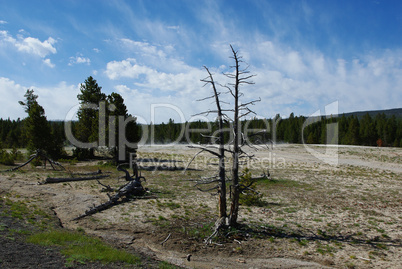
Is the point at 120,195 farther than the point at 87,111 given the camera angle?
No

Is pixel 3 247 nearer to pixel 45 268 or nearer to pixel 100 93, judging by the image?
pixel 45 268

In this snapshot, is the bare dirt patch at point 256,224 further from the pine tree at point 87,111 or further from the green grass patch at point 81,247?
the pine tree at point 87,111

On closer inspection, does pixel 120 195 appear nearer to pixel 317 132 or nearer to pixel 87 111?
pixel 87 111

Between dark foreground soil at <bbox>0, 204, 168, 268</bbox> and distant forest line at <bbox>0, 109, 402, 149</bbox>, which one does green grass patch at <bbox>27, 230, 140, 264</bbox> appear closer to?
dark foreground soil at <bbox>0, 204, 168, 268</bbox>

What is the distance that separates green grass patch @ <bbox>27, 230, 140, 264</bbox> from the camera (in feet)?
24.8

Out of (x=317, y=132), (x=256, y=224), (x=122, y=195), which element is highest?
(x=317, y=132)

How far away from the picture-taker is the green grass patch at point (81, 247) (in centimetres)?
757

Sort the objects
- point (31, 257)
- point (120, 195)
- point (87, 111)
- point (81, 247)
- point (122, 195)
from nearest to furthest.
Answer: point (31, 257) → point (81, 247) → point (120, 195) → point (122, 195) → point (87, 111)

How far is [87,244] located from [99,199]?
23.2ft

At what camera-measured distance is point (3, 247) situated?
751 cm

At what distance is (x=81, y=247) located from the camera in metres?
8.30

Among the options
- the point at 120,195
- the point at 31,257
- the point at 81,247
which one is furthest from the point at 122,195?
the point at 31,257

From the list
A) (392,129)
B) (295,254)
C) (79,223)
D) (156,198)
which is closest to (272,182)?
(156,198)

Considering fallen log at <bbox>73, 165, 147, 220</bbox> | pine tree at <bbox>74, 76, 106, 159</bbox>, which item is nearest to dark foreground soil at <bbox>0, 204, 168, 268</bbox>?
fallen log at <bbox>73, 165, 147, 220</bbox>
